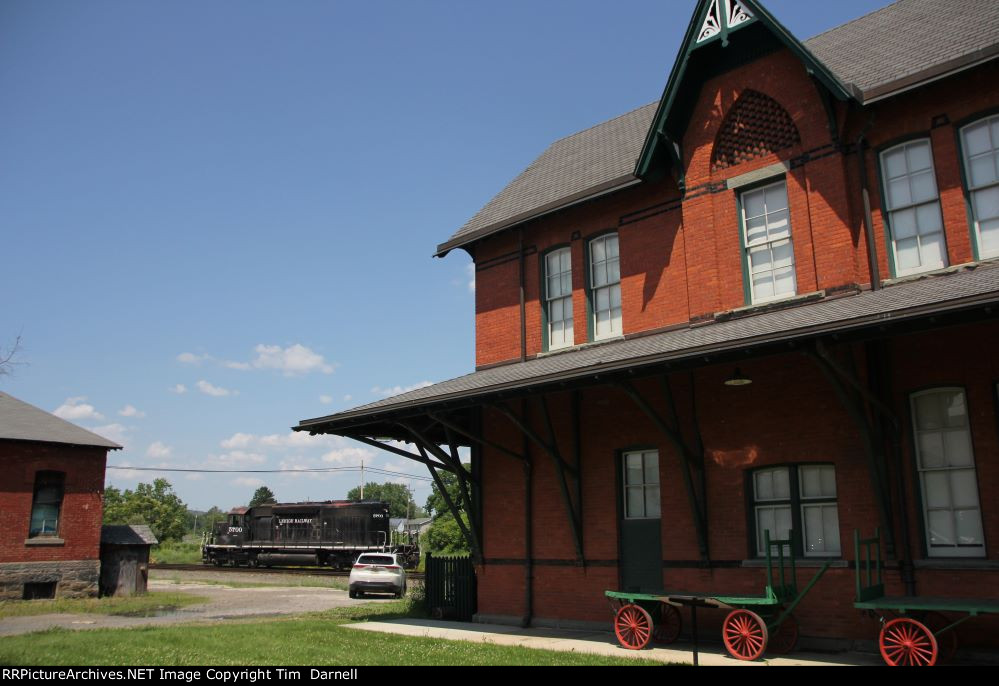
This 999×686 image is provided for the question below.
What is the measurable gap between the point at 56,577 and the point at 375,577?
363 inches

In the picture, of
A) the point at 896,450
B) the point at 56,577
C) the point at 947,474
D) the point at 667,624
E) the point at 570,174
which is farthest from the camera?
the point at 56,577

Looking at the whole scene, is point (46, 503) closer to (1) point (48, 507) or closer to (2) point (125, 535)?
(1) point (48, 507)

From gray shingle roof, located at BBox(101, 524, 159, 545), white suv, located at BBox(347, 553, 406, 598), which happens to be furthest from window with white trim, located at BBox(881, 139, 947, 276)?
gray shingle roof, located at BBox(101, 524, 159, 545)

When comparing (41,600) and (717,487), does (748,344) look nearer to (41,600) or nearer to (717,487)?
(717,487)

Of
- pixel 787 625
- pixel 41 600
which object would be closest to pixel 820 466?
pixel 787 625

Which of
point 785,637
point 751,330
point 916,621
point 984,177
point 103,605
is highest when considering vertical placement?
point 984,177

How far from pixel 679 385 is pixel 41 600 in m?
19.1

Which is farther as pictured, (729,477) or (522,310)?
(522,310)

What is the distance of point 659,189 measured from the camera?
49.7 feet

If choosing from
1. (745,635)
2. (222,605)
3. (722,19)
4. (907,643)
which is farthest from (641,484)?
(222,605)

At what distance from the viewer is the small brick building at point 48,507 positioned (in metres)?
22.9

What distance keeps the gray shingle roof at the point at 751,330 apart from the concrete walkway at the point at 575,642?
12.8 ft

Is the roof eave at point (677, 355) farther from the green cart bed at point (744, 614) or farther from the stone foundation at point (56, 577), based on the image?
the stone foundation at point (56, 577)

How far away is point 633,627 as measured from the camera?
1192cm
